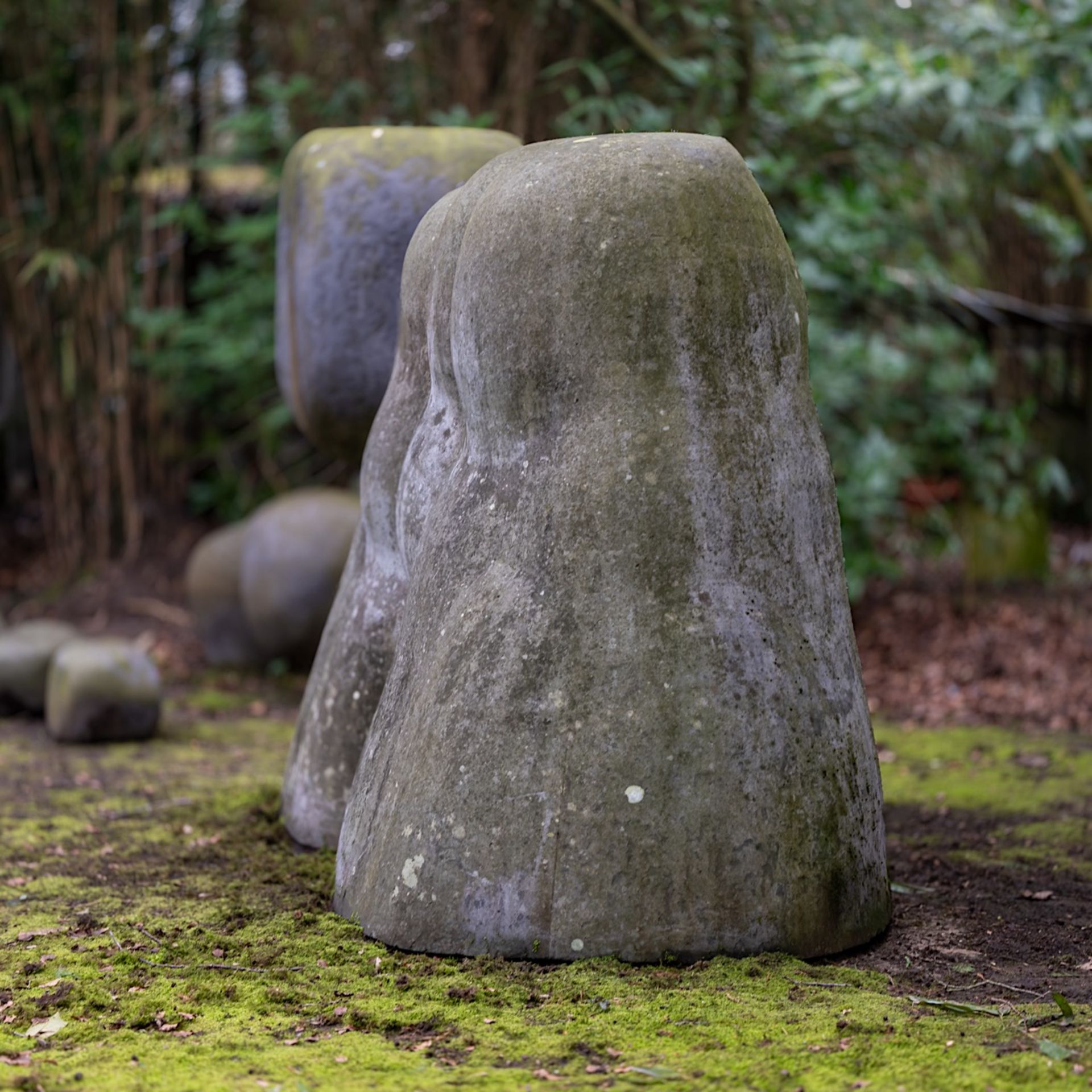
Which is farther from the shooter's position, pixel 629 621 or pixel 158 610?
pixel 158 610

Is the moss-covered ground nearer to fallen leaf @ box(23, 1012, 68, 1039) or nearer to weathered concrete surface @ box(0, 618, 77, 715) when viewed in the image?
fallen leaf @ box(23, 1012, 68, 1039)

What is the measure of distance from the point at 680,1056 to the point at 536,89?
5.26m

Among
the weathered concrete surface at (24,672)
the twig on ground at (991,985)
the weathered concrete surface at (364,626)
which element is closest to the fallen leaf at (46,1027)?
the weathered concrete surface at (364,626)

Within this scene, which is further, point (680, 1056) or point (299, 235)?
point (299, 235)

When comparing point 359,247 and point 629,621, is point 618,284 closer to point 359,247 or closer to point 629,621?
point 629,621

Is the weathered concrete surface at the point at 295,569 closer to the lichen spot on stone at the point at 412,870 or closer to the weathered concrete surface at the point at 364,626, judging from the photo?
the weathered concrete surface at the point at 364,626

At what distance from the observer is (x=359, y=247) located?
13.9 feet

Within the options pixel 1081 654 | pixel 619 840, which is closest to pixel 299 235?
pixel 619 840

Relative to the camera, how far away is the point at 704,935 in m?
2.60

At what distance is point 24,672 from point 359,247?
2406 mm

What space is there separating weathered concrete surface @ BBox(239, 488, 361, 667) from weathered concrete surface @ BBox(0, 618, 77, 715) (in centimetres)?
86

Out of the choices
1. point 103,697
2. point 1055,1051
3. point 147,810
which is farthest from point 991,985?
point 103,697

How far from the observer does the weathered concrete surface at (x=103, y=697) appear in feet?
16.6

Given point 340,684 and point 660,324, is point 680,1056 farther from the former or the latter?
point 340,684
